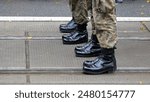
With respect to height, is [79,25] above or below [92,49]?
above

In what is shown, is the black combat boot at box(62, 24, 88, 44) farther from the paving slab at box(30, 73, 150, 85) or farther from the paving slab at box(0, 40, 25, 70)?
the paving slab at box(30, 73, 150, 85)

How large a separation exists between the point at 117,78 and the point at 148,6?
4296 millimetres

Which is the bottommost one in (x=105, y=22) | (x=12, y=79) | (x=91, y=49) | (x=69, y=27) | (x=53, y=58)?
(x=12, y=79)

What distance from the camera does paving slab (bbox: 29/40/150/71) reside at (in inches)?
230

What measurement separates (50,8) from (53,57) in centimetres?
316

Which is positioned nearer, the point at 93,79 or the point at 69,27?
the point at 93,79

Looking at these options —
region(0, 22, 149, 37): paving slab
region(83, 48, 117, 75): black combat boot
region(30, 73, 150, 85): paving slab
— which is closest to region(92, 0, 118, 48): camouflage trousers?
region(83, 48, 117, 75): black combat boot

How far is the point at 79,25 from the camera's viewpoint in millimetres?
6613

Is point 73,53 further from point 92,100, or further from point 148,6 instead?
point 148,6

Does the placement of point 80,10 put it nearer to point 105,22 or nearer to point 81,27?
point 81,27

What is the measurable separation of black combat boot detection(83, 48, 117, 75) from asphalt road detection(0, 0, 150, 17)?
3084 mm

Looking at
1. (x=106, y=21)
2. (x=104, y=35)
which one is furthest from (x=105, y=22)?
(x=104, y=35)

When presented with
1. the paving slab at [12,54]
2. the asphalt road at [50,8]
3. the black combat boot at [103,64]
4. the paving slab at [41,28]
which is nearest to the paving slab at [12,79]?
the paving slab at [12,54]

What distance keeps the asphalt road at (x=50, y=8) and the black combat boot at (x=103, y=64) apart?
3084 millimetres
